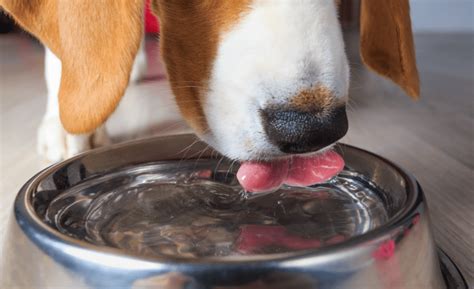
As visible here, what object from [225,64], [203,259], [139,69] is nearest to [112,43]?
[225,64]

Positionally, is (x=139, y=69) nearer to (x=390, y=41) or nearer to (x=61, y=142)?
(x=61, y=142)

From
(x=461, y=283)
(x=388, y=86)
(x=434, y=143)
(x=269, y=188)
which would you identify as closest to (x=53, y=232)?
(x=269, y=188)

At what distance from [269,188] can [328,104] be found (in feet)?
0.58

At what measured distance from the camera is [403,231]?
2.50 feet

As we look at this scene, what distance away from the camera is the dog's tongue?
0.97m

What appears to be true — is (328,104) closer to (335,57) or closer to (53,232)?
(335,57)

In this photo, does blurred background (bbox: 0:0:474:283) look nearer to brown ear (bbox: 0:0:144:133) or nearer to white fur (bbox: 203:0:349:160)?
brown ear (bbox: 0:0:144:133)

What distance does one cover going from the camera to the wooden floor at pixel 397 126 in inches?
49.0

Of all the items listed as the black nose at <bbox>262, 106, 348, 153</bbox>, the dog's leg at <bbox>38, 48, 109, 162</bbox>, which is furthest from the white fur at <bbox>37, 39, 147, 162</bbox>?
the black nose at <bbox>262, 106, 348, 153</bbox>

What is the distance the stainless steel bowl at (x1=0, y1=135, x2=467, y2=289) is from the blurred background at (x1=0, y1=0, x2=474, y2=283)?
0.17 m

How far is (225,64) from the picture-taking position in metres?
0.97

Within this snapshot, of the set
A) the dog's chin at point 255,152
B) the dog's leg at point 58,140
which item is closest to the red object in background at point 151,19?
the dog's leg at point 58,140

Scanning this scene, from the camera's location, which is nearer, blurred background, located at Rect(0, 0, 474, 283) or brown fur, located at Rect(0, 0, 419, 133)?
brown fur, located at Rect(0, 0, 419, 133)

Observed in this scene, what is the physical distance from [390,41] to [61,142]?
715 mm
